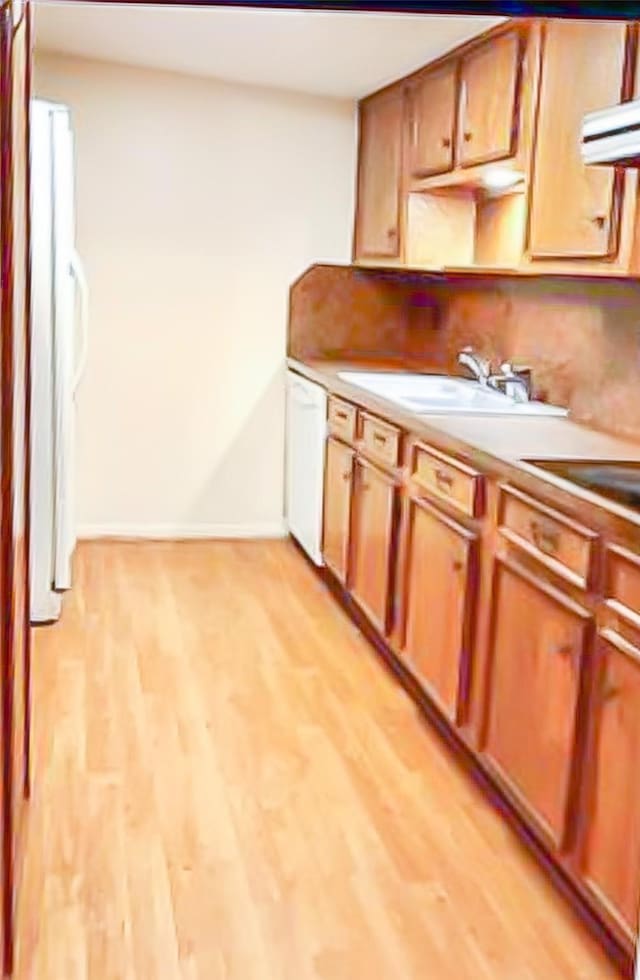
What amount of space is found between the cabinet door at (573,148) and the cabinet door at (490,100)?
220 millimetres

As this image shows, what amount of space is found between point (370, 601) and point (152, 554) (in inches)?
63.4

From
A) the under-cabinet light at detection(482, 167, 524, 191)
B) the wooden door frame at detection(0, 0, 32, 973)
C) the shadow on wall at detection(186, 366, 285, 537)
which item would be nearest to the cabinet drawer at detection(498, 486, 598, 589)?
the wooden door frame at detection(0, 0, 32, 973)

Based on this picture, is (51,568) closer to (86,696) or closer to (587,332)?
(86,696)

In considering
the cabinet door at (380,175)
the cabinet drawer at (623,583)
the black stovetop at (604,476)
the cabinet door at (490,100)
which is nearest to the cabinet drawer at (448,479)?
the black stovetop at (604,476)

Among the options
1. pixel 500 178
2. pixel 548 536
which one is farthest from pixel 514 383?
pixel 548 536

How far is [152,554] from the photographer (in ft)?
18.5

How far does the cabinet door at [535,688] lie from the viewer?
2.58 metres

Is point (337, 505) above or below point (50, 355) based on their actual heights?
below

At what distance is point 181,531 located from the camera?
594cm

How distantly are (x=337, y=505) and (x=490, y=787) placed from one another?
183 centimetres

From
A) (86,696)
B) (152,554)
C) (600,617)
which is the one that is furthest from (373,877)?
(152,554)

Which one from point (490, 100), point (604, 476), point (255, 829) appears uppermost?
point (490, 100)

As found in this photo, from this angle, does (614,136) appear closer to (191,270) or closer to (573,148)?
(573,148)

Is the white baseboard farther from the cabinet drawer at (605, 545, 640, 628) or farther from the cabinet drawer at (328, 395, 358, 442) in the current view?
the cabinet drawer at (605, 545, 640, 628)
